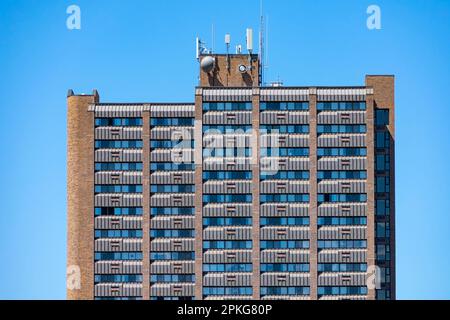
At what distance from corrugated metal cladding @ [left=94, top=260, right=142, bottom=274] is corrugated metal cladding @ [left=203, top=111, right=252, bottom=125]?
2029 cm

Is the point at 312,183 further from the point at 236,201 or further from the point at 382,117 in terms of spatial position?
the point at 382,117

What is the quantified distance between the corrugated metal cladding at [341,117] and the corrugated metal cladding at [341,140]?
168cm

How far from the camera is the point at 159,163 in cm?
15350

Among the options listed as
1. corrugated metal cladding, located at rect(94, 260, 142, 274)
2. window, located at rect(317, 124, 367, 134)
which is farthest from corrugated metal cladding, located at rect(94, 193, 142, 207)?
window, located at rect(317, 124, 367, 134)

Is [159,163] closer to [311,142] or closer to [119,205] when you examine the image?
[119,205]

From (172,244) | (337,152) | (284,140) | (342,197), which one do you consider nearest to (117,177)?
(172,244)

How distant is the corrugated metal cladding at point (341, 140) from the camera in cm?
15225

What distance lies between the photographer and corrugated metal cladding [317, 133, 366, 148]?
5994 inches

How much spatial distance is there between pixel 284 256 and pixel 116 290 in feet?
71.5

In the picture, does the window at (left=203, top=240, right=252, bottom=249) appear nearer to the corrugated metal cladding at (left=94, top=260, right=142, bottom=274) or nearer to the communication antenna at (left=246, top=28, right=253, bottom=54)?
the corrugated metal cladding at (left=94, top=260, right=142, bottom=274)

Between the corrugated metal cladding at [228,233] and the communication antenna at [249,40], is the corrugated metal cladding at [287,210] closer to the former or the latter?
the corrugated metal cladding at [228,233]

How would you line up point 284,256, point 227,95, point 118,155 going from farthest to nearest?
point 118,155 → point 227,95 → point 284,256

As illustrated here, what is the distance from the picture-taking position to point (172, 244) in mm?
152500
